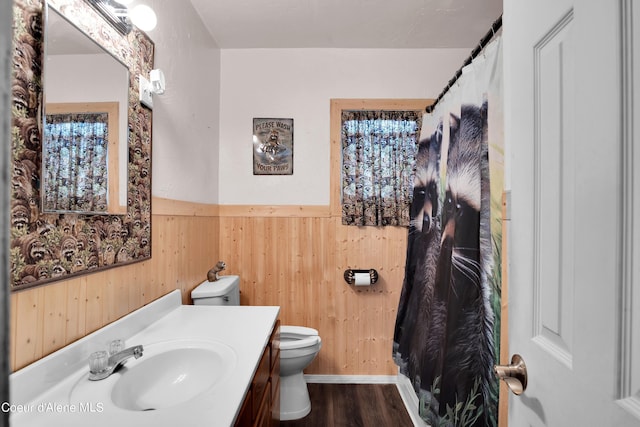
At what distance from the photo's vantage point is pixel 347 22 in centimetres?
224

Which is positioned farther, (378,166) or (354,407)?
(378,166)

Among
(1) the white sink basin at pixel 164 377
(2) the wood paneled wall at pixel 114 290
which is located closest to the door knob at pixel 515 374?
(1) the white sink basin at pixel 164 377

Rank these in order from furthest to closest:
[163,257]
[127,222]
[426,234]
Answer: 1. [426,234]
2. [163,257]
3. [127,222]

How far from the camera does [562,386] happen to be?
2.02ft

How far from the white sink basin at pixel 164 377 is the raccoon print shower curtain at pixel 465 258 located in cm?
93

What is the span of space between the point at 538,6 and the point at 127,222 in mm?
1474

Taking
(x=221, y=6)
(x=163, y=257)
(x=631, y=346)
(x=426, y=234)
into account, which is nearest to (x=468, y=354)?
(x=426, y=234)

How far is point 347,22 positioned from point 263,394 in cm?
220

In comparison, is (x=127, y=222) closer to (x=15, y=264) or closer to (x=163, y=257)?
(x=163, y=257)

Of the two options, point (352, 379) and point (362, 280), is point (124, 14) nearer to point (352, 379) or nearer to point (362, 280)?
point (362, 280)

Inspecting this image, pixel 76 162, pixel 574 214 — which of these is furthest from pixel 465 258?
pixel 76 162

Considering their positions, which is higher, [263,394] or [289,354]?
[263,394]

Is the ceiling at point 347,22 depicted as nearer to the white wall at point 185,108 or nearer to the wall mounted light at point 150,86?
the white wall at point 185,108

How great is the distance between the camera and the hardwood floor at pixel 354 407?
205 centimetres
